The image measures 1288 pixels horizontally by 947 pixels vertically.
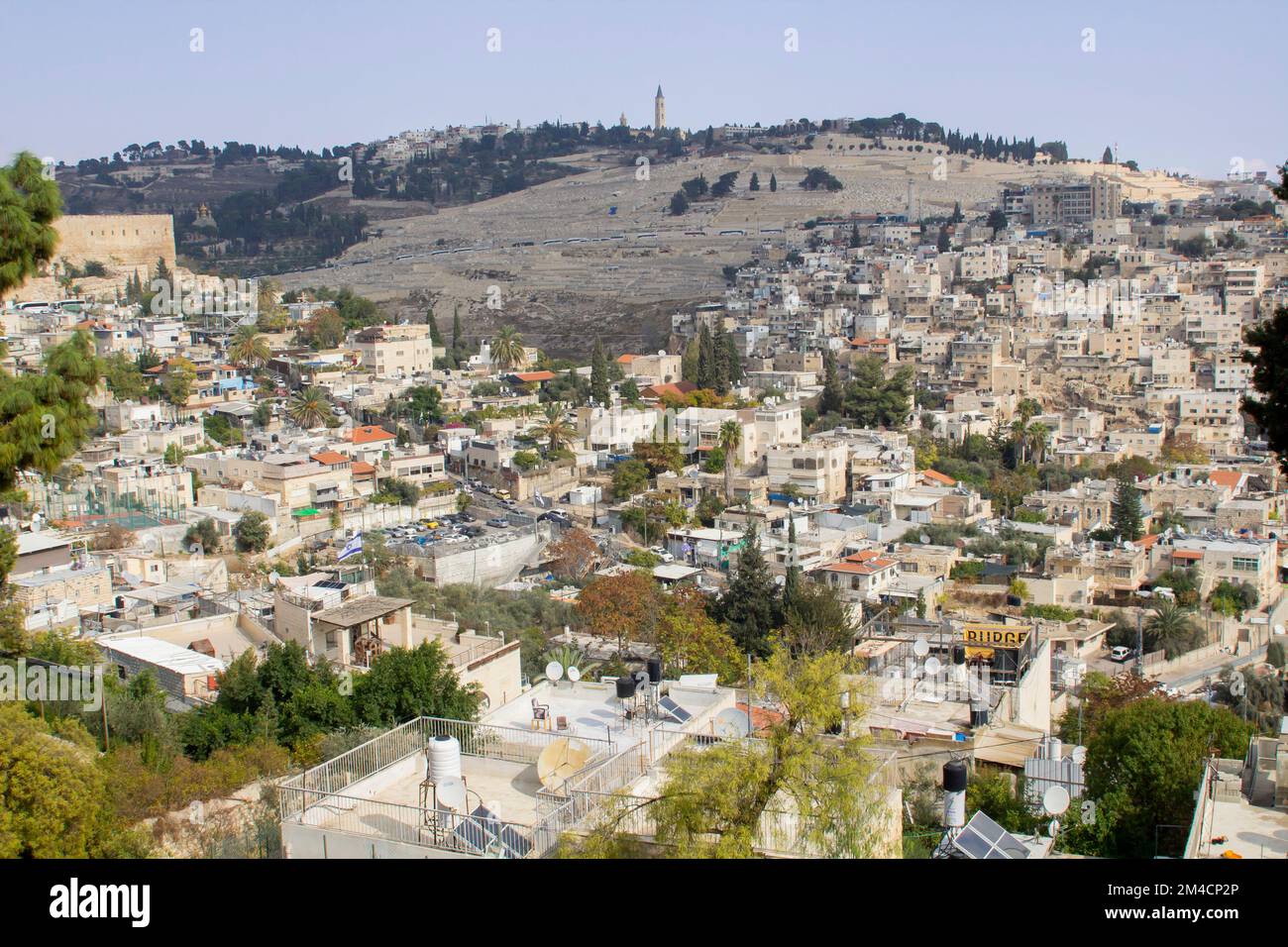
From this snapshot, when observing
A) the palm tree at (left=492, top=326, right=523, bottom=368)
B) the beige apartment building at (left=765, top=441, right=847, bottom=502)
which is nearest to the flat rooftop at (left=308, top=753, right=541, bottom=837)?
the beige apartment building at (left=765, top=441, right=847, bottom=502)

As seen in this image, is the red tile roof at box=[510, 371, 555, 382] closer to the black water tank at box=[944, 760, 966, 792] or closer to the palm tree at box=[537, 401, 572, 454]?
the palm tree at box=[537, 401, 572, 454]

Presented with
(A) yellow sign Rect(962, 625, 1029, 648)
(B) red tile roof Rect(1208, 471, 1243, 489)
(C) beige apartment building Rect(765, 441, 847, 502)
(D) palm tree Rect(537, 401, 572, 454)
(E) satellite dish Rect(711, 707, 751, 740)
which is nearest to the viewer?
(E) satellite dish Rect(711, 707, 751, 740)

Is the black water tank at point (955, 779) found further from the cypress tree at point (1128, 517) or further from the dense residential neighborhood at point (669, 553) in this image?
the cypress tree at point (1128, 517)

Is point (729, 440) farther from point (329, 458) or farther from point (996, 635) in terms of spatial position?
point (996, 635)

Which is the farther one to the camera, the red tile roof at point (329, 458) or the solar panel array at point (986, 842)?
the red tile roof at point (329, 458)

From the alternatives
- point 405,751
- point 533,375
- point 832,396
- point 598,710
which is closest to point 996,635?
point 598,710

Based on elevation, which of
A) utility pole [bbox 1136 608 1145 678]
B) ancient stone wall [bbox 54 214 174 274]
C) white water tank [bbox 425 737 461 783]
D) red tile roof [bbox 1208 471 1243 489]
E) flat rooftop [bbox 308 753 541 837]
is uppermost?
ancient stone wall [bbox 54 214 174 274]

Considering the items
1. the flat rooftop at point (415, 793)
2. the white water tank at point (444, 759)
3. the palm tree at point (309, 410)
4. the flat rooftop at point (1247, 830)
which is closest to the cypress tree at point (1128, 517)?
the palm tree at point (309, 410)
